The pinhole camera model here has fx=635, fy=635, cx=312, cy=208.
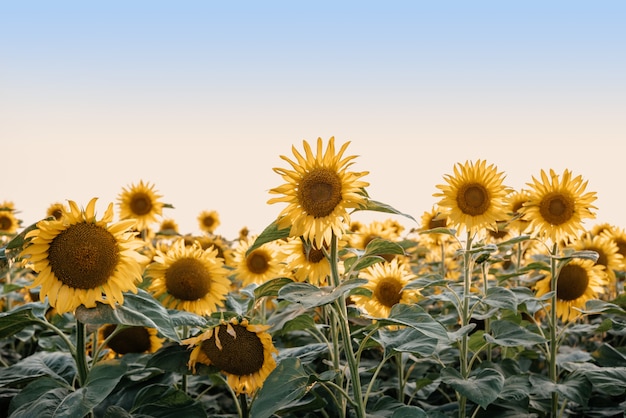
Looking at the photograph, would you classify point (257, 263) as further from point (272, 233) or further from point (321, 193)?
point (321, 193)

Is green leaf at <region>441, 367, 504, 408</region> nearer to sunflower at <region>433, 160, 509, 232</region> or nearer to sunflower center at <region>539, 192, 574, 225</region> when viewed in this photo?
sunflower at <region>433, 160, 509, 232</region>

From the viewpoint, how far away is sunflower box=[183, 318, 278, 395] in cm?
280

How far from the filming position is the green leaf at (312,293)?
7.30 ft

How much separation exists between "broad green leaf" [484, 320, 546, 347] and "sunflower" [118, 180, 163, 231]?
3953mm

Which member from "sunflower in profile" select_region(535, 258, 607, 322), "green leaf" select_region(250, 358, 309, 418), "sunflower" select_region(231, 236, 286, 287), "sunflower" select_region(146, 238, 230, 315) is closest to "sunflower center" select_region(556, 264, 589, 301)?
"sunflower in profile" select_region(535, 258, 607, 322)

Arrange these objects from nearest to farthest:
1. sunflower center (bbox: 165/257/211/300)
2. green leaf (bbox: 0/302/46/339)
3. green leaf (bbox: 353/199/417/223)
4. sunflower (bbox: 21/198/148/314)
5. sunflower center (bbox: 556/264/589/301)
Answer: green leaf (bbox: 353/199/417/223) < sunflower (bbox: 21/198/148/314) < green leaf (bbox: 0/302/46/339) < sunflower center (bbox: 165/257/211/300) < sunflower center (bbox: 556/264/589/301)

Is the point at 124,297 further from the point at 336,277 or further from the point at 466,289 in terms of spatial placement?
the point at 466,289

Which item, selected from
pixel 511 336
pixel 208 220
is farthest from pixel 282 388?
pixel 208 220

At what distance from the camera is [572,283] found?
448cm

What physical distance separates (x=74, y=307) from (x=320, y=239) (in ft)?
3.55

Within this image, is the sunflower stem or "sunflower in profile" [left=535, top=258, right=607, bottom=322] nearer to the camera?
the sunflower stem

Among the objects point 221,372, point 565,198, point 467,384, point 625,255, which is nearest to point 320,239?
point 221,372

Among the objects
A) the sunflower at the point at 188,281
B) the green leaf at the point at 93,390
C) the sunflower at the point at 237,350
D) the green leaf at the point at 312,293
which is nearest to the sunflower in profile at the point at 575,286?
the sunflower at the point at 188,281

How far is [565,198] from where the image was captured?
13.1 ft
